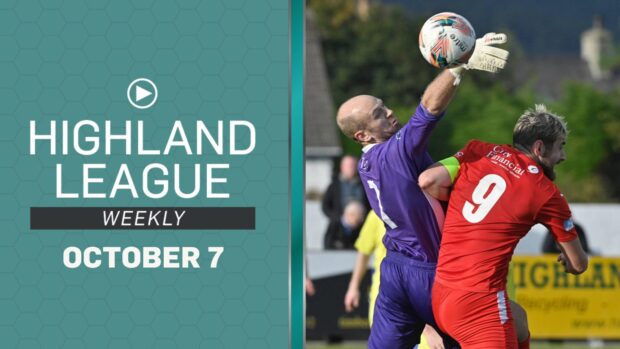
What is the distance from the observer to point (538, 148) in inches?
235

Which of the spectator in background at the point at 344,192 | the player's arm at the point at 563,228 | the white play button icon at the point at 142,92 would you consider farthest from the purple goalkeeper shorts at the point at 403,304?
the spectator in background at the point at 344,192

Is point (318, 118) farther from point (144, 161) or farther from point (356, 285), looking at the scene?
point (144, 161)

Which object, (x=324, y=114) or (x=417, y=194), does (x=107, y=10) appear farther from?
(x=324, y=114)

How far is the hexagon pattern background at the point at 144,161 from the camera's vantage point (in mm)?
6703

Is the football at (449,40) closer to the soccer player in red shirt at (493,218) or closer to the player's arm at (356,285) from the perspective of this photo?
the soccer player in red shirt at (493,218)

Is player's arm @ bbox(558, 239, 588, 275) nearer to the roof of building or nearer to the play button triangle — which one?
the play button triangle

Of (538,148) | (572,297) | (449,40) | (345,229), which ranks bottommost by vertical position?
(572,297)

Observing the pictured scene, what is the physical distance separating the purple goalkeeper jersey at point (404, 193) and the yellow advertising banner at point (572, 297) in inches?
258

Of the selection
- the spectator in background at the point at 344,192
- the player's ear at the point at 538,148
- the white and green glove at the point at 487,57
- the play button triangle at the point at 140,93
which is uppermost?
the white and green glove at the point at 487,57

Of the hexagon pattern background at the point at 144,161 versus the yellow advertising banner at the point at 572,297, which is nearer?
the hexagon pattern background at the point at 144,161

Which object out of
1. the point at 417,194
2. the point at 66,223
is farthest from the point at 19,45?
the point at 417,194

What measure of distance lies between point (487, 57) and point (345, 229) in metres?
7.41

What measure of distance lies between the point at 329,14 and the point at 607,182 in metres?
25.8

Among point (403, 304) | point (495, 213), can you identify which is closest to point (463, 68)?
point (495, 213)
